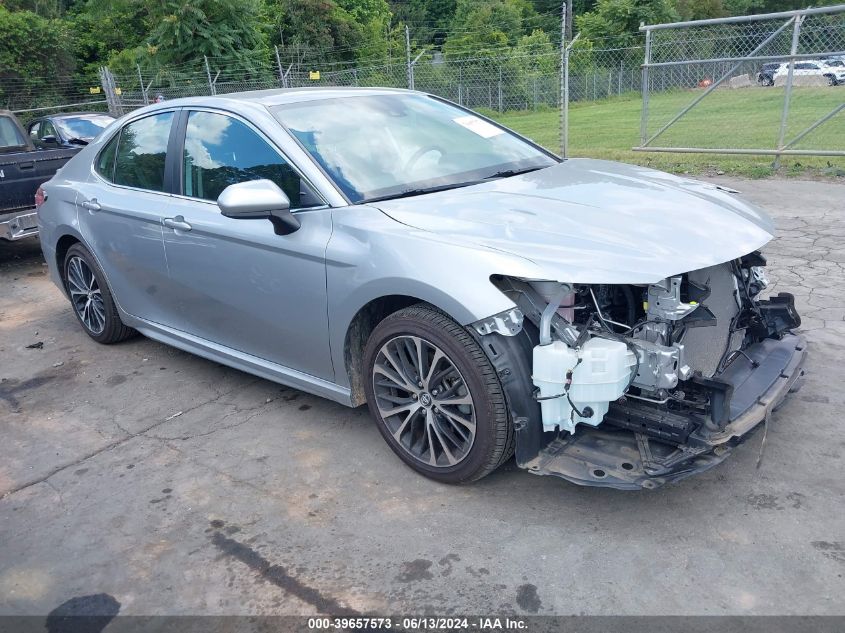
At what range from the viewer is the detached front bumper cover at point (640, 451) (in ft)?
8.95

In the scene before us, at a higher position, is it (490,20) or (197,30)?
(490,20)

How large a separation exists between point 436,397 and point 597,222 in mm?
1032

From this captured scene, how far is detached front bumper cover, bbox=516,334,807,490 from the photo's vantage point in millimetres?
2727

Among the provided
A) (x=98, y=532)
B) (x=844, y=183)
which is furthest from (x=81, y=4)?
(x=98, y=532)

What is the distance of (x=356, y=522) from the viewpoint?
306 cm

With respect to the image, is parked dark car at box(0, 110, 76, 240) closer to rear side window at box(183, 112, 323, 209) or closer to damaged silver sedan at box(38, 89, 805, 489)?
damaged silver sedan at box(38, 89, 805, 489)

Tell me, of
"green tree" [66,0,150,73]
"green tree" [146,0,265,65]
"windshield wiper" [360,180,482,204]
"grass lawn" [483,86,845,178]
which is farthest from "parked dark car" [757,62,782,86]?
"green tree" [66,0,150,73]

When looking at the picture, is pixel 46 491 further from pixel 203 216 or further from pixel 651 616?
pixel 651 616

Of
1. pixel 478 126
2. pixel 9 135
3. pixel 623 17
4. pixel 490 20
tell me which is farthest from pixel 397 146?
pixel 490 20

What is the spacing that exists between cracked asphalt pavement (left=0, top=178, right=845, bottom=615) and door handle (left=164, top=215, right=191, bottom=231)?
1.07 meters

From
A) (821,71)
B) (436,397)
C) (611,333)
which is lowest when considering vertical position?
(436,397)

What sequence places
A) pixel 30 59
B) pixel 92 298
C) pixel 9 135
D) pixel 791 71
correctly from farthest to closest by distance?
pixel 30 59
pixel 791 71
pixel 9 135
pixel 92 298

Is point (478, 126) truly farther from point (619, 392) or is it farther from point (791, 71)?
point (791, 71)

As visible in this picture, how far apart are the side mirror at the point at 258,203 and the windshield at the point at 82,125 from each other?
31.0ft
